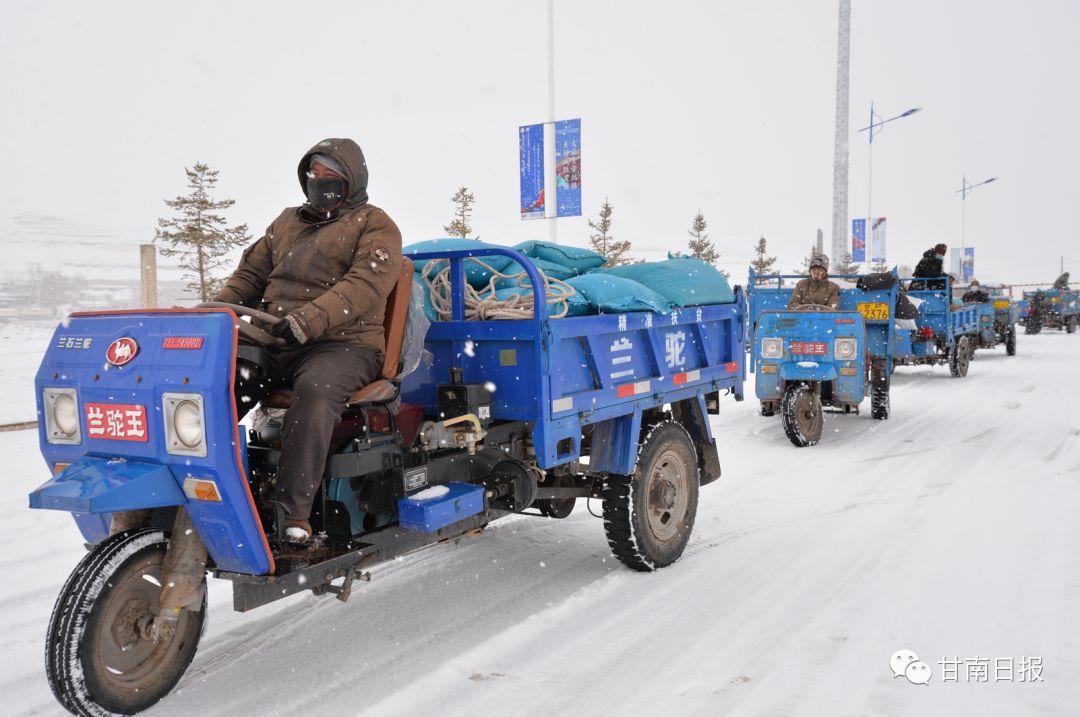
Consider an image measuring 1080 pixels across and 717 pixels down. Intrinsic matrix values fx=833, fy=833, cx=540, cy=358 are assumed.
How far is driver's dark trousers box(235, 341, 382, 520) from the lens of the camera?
10.6ft

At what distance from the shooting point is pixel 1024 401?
39.1 ft

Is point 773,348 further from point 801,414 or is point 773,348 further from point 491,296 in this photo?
point 491,296

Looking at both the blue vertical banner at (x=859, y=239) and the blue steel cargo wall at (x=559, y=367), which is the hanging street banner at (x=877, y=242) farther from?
the blue steel cargo wall at (x=559, y=367)

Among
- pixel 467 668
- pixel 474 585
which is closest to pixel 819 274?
pixel 474 585

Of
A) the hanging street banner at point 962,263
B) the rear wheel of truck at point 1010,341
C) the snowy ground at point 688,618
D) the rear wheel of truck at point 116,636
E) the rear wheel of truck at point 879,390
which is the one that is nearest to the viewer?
the rear wheel of truck at point 116,636

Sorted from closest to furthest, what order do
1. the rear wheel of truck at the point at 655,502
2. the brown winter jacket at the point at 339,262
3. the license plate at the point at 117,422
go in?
the license plate at the point at 117,422
the brown winter jacket at the point at 339,262
the rear wheel of truck at the point at 655,502

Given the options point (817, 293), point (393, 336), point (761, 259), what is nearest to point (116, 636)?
point (393, 336)

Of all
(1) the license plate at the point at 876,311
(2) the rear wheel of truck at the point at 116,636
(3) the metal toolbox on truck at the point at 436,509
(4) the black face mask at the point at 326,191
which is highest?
(4) the black face mask at the point at 326,191

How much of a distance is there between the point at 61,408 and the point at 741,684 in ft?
9.79

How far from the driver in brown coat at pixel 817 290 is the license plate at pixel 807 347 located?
900mm

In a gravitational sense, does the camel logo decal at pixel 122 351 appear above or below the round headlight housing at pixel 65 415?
above

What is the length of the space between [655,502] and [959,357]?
1202 cm

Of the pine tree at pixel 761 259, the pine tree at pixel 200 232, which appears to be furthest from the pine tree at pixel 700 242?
the pine tree at pixel 200 232

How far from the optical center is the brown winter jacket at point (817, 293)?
33.2 feet
